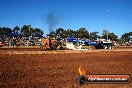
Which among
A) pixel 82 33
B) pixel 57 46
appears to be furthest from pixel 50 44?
pixel 82 33

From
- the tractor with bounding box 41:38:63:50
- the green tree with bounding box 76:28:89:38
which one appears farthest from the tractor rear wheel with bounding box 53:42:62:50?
the green tree with bounding box 76:28:89:38

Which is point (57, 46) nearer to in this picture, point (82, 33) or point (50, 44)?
point (50, 44)

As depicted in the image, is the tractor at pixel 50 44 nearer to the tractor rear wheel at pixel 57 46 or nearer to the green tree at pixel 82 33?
the tractor rear wheel at pixel 57 46

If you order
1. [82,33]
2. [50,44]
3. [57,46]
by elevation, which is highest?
[82,33]

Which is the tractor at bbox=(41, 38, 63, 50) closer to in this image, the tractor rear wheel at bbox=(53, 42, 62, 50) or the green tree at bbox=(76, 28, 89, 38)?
the tractor rear wheel at bbox=(53, 42, 62, 50)

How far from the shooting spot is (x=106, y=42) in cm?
4000

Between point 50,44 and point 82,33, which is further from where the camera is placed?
point 82,33

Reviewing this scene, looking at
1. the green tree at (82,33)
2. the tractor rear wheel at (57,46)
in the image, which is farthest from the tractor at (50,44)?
the green tree at (82,33)

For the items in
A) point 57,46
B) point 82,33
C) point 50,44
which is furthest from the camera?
point 82,33

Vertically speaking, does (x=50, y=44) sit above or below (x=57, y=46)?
above

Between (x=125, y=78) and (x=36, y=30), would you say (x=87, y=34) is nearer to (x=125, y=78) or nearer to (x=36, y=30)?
(x=36, y=30)

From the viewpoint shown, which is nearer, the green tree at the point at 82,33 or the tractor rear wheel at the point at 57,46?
the tractor rear wheel at the point at 57,46

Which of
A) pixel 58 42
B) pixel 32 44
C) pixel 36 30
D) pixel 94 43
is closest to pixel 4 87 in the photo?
pixel 58 42

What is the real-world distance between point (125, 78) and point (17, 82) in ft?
15.7
